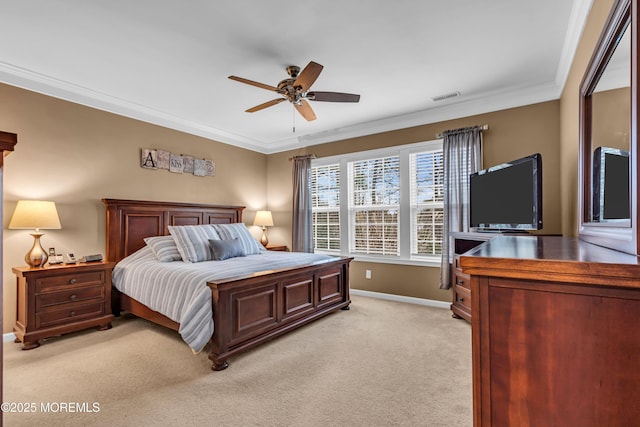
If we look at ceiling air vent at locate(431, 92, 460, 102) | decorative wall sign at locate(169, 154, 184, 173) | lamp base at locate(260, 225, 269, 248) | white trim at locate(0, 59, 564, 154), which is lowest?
lamp base at locate(260, 225, 269, 248)

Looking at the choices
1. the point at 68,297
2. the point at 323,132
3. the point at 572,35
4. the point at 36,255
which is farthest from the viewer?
the point at 323,132

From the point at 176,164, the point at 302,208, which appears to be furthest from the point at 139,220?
the point at 302,208

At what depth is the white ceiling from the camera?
2.15 m

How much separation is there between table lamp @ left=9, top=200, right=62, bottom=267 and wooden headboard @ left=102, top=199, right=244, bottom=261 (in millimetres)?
642

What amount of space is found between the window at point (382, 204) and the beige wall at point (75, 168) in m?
2.09

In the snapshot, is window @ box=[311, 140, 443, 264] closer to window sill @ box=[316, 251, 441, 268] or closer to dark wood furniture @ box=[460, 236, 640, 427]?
window sill @ box=[316, 251, 441, 268]

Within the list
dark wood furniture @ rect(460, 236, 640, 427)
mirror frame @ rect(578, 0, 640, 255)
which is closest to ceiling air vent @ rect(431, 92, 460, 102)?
mirror frame @ rect(578, 0, 640, 255)

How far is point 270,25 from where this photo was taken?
Answer: 2297 millimetres

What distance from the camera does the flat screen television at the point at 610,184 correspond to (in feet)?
3.53

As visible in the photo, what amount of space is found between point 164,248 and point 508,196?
3681mm

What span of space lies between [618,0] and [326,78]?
7.56 feet

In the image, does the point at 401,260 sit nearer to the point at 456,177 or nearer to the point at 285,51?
the point at 456,177

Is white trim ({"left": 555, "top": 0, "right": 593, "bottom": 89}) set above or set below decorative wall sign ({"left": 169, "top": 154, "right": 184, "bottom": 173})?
above

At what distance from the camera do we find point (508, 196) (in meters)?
2.89
